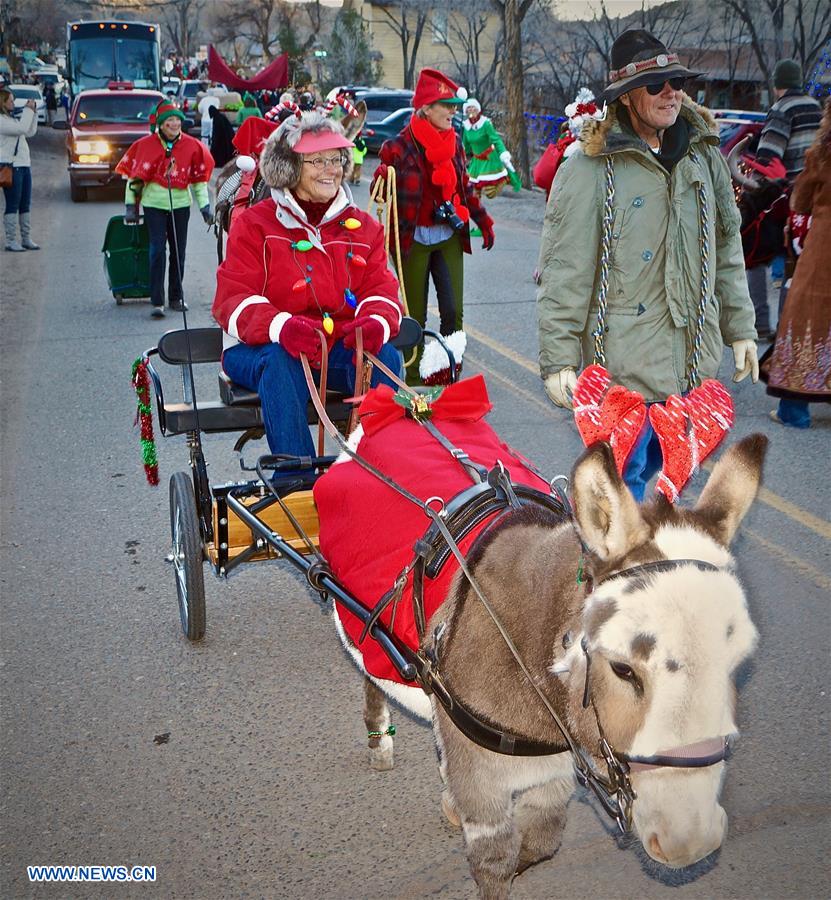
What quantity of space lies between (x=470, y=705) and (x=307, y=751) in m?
1.51

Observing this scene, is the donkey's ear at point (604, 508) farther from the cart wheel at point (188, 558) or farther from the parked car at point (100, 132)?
the parked car at point (100, 132)

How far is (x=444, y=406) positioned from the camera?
3.89 meters

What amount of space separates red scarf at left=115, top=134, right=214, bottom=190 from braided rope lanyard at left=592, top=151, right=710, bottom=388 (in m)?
8.43

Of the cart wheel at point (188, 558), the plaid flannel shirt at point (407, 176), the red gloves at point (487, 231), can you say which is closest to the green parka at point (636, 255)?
the cart wheel at point (188, 558)

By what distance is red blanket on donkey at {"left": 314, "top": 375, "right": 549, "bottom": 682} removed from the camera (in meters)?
3.28

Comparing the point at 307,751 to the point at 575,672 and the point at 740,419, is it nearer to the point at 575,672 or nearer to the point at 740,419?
the point at 575,672

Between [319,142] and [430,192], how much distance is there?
3724mm

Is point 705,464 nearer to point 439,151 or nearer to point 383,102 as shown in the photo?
point 439,151

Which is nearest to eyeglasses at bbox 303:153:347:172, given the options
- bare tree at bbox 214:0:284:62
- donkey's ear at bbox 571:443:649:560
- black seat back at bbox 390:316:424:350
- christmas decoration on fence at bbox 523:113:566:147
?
black seat back at bbox 390:316:424:350

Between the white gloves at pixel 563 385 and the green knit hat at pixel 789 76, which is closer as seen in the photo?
the white gloves at pixel 563 385

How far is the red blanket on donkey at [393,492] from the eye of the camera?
129 inches

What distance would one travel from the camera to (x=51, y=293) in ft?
44.5

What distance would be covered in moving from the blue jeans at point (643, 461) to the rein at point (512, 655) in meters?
0.93

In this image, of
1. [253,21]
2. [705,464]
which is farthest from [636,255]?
[253,21]
